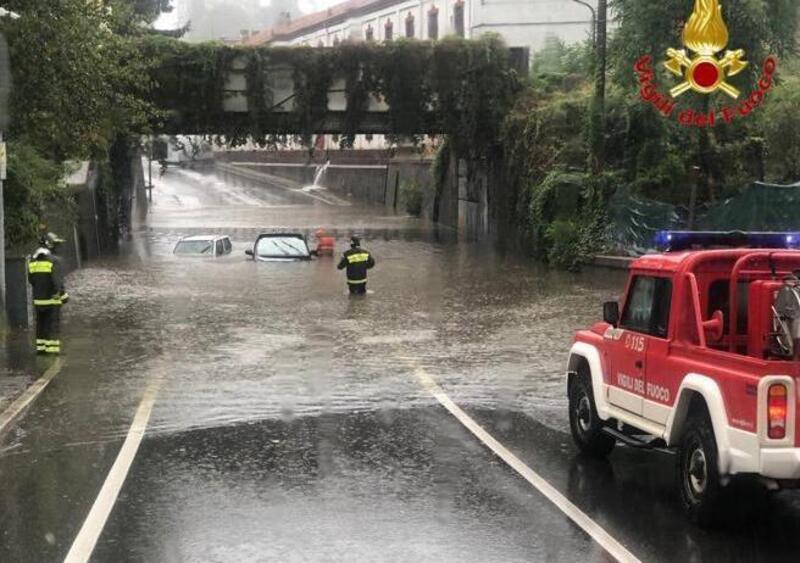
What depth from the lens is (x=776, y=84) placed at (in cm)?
2895

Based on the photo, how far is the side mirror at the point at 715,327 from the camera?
725 centimetres

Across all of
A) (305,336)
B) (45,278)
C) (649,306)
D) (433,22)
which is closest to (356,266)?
(305,336)

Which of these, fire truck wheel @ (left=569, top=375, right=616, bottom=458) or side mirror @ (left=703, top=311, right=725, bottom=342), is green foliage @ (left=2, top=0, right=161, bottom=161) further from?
side mirror @ (left=703, top=311, right=725, bottom=342)

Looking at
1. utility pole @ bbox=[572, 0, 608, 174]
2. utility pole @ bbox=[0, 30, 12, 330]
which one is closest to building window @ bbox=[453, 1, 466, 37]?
utility pole @ bbox=[572, 0, 608, 174]

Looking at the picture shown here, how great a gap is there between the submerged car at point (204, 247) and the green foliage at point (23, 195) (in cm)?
1508

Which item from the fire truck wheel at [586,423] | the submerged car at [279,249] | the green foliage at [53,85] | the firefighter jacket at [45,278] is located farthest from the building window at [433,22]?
the fire truck wheel at [586,423]

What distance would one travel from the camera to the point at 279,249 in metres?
33.3

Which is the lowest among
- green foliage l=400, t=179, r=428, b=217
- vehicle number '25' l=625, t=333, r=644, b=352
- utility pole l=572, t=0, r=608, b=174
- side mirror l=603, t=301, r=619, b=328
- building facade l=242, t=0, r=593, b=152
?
green foliage l=400, t=179, r=428, b=217

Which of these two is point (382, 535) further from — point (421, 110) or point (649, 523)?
point (421, 110)

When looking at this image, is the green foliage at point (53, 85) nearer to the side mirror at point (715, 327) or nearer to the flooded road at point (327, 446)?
the flooded road at point (327, 446)

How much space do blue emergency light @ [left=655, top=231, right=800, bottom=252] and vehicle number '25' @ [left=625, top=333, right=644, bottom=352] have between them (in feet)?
2.35

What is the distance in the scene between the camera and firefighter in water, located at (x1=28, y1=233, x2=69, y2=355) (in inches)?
577

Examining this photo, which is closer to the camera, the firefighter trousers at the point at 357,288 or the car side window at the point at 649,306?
the car side window at the point at 649,306

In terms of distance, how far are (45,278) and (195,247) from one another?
21.0m
